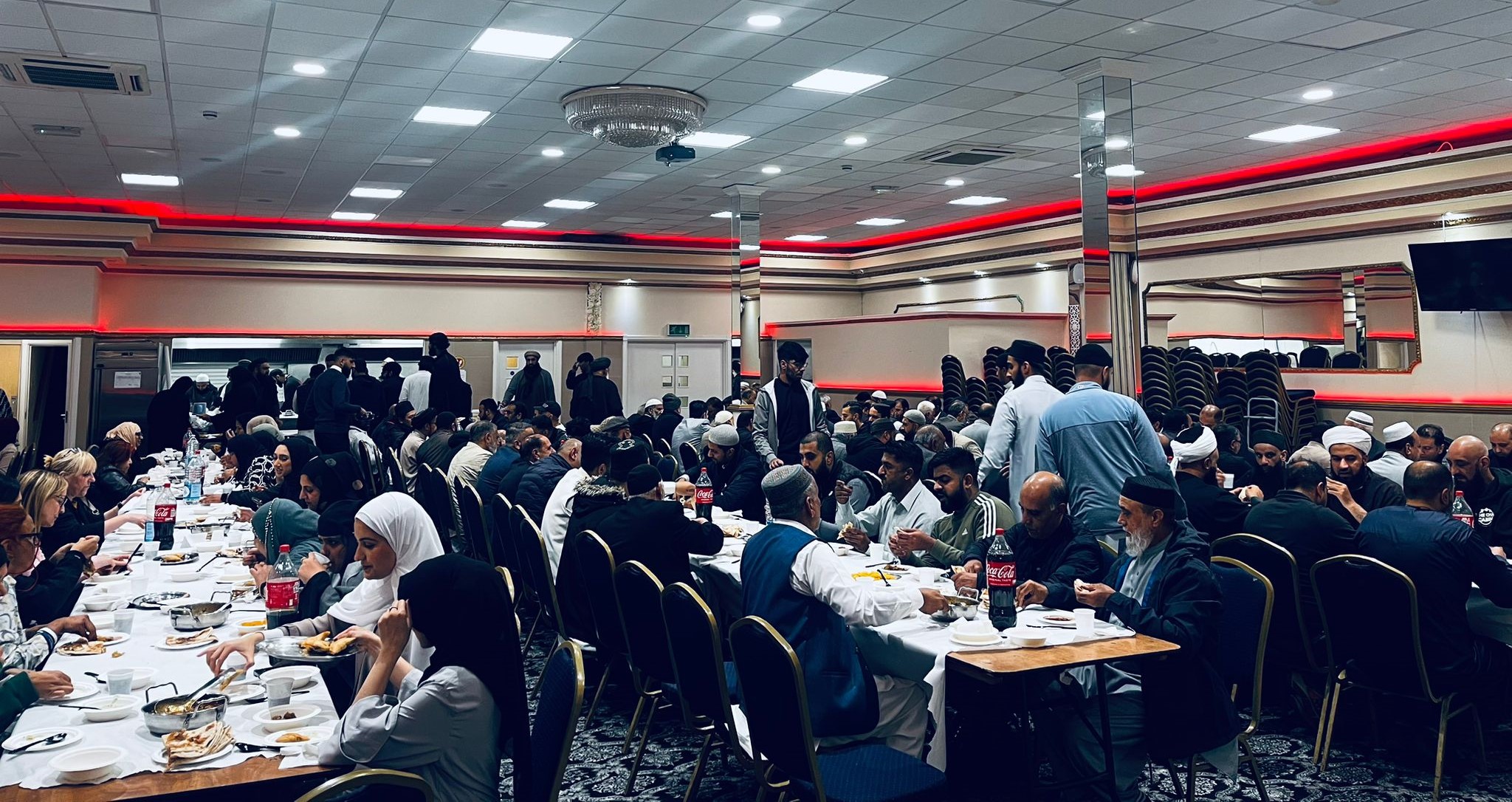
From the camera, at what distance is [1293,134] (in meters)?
9.74

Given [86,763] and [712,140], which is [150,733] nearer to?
[86,763]

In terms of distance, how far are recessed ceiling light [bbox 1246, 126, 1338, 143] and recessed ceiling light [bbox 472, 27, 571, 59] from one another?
6.39 metres

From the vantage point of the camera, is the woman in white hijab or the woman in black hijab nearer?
the woman in white hijab

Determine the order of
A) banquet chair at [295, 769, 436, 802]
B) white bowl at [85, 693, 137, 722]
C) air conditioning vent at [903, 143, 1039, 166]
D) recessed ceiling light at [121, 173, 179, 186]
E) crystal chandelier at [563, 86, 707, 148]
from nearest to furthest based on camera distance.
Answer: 1. banquet chair at [295, 769, 436, 802]
2. white bowl at [85, 693, 137, 722]
3. crystal chandelier at [563, 86, 707, 148]
4. air conditioning vent at [903, 143, 1039, 166]
5. recessed ceiling light at [121, 173, 179, 186]

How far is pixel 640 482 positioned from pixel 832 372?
1131cm

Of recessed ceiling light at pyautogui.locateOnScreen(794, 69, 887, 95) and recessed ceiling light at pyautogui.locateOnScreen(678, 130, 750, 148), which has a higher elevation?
recessed ceiling light at pyautogui.locateOnScreen(678, 130, 750, 148)

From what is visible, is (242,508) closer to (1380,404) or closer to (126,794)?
(126,794)

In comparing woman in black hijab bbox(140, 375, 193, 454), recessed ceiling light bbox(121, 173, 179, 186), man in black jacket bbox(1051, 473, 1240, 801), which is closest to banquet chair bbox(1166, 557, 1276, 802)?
man in black jacket bbox(1051, 473, 1240, 801)

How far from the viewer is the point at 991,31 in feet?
22.2

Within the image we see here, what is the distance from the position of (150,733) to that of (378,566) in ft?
2.87

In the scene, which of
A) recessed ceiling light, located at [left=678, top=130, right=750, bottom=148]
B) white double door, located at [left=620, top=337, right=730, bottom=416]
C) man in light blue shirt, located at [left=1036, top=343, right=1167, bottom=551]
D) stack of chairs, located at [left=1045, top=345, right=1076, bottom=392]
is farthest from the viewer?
white double door, located at [left=620, top=337, right=730, bottom=416]

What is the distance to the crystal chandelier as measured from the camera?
26.6 feet

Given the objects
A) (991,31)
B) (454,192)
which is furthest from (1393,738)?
(454,192)

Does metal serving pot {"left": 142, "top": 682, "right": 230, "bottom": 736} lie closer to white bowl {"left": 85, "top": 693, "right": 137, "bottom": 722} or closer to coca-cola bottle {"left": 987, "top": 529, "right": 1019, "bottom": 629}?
white bowl {"left": 85, "top": 693, "right": 137, "bottom": 722}
